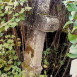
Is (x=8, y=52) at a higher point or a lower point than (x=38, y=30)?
lower

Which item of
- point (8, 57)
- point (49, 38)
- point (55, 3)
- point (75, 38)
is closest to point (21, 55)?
point (8, 57)

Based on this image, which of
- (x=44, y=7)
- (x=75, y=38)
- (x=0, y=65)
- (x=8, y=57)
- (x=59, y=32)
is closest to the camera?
(x=75, y=38)

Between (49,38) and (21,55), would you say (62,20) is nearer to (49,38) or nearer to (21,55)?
(49,38)

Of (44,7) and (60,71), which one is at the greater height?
(44,7)

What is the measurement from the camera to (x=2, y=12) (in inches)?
62.3

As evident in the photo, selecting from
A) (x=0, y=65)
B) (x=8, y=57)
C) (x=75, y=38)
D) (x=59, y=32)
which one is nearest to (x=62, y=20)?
(x=59, y=32)

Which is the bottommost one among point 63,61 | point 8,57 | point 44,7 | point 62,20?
point 63,61

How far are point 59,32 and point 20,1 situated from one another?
30.8 inches

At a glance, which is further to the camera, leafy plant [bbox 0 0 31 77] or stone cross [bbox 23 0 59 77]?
leafy plant [bbox 0 0 31 77]

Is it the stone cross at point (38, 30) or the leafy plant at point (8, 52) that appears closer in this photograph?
the stone cross at point (38, 30)

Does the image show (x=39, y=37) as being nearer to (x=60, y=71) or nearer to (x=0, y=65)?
(x=0, y=65)

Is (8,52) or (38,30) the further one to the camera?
(8,52)

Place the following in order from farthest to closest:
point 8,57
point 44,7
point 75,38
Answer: point 8,57 → point 44,7 → point 75,38

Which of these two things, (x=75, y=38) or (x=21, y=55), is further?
(x=21, y=55)
